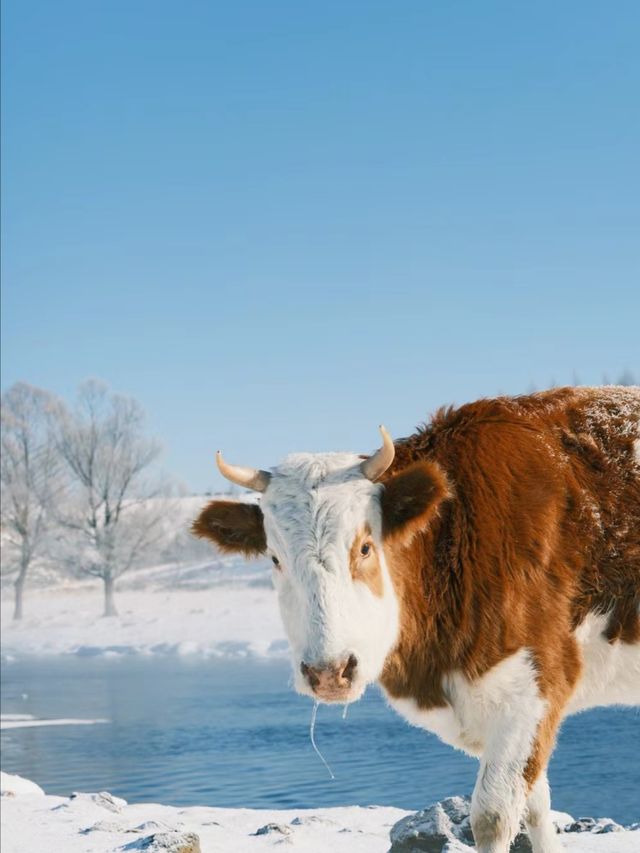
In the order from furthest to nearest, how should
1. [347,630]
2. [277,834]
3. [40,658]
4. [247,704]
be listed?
[40,658], [247,704], [277,834], [347,630]

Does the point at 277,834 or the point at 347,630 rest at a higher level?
the point at 347,630

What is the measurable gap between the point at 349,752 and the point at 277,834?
617cm

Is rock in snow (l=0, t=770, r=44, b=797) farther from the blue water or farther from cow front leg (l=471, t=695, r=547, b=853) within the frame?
cow front leg (l=471, t=695, r=547, b=853)

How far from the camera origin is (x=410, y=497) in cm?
453

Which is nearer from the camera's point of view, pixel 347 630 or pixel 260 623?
pixel 347 630

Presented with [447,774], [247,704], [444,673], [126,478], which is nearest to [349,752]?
[447,774]

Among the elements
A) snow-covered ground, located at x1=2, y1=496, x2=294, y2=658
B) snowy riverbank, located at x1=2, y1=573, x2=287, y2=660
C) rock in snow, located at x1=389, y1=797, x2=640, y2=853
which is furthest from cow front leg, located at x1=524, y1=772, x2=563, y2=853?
snowy riverbank, located at x1=2, y1=573, x2=287, y2=660

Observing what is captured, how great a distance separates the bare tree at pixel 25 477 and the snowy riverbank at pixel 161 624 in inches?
102

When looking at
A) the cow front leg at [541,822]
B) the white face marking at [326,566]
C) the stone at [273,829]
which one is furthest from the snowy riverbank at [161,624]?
the white face marking at [326,566]

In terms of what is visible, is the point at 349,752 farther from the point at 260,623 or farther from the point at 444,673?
the point at 260,623

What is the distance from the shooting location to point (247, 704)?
59.1ft

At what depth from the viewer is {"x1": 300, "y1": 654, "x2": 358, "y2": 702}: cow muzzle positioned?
4.05 metres

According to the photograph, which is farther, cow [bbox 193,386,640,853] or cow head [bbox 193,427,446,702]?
cow [bbox 193,386,640,853]

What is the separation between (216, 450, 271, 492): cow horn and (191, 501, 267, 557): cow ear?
211 millimetres
